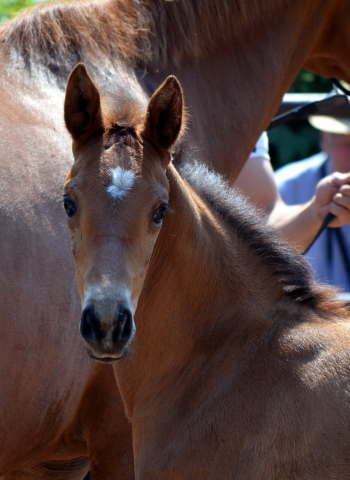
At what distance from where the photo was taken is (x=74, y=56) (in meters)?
2.96

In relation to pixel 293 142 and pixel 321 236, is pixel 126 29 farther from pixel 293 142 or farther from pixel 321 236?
pixel 293 142

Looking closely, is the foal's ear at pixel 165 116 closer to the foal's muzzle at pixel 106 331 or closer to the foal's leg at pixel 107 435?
the foal's muzzle at pixel 106 331

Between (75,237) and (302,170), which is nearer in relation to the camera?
(75,237)

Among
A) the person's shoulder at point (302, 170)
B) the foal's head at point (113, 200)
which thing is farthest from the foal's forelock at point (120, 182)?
the person's shoulder at point (302, 170)

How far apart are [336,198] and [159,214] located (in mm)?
1482

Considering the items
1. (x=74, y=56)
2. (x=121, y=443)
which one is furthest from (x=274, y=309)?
(x=74, y=56)

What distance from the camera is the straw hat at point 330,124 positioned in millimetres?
4371

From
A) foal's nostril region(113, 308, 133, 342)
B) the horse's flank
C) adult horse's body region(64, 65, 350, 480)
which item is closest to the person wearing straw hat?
the horse's flank

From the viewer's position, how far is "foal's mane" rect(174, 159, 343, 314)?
239 centimetres

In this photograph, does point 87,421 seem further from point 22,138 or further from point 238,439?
point 22,138

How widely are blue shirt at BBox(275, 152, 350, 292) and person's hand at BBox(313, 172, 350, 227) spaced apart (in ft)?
3.22

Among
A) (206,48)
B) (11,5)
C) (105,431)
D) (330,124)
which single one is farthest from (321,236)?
(11,5)

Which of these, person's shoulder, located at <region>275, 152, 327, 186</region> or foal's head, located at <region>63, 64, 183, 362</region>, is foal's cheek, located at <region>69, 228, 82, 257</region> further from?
person's shoulder, located at <region>275, 152, 327, 186</region>

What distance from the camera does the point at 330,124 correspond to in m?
4.45
